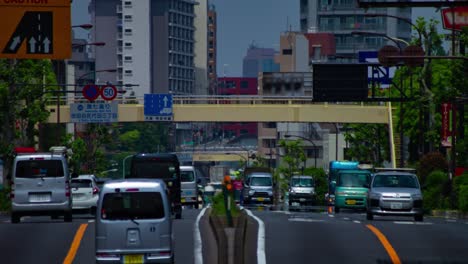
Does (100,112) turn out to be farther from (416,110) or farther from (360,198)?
(360,198)

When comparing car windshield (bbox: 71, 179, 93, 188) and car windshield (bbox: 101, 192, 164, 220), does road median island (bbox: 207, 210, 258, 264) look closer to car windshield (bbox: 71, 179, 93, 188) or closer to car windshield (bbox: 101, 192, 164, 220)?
car windshield (bbox: 101, 192, 164, 220)

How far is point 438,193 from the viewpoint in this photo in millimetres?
70875

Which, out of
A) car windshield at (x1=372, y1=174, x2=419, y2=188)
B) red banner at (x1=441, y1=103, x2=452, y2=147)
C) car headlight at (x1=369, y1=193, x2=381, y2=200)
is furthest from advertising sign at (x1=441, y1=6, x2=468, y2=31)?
car headlight at (x1=369, y1=193, x2=381, y2=200)

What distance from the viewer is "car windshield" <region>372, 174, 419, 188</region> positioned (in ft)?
170

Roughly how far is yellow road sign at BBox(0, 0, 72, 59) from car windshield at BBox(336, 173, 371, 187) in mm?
36623

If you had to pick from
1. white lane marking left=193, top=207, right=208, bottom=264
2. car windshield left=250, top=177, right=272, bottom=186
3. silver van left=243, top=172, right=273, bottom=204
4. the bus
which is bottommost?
silver van left=243, top=172, right=273, bottom=204

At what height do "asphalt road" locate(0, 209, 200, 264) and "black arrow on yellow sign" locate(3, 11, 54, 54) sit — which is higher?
"black arrow on yellow sign" locate(3, 11, 54, 54)

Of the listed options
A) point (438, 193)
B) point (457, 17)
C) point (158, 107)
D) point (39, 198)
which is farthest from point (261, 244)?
point (158, 107)

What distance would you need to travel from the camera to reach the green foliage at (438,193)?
6969 centimetres

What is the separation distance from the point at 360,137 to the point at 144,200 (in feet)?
305

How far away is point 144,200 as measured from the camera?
29.3m

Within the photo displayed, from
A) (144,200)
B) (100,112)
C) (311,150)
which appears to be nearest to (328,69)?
(100,112)

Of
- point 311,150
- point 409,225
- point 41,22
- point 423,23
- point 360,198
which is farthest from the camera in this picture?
point 311,150

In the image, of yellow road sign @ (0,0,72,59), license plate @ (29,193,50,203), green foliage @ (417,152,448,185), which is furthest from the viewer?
green foliage @ (417,152,448,185)
